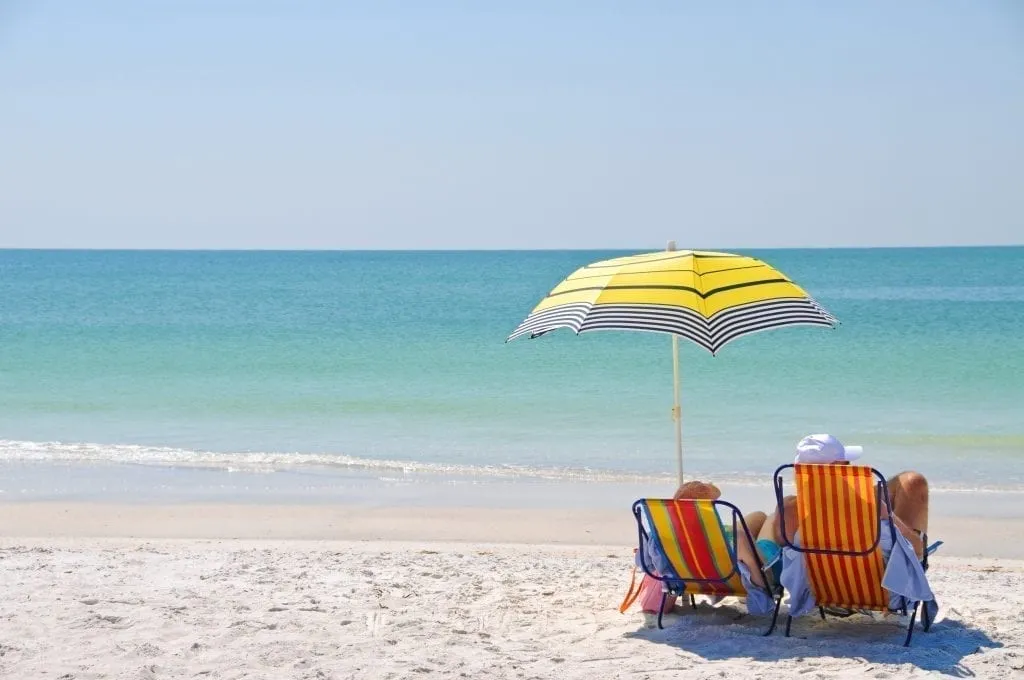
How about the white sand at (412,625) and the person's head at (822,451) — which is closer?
the white sand at (412,625)

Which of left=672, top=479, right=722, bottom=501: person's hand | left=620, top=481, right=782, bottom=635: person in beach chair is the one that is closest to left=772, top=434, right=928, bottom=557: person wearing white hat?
left=620, top=481, right=782, bottom=635: person in beach chair

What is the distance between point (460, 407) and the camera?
590 inches

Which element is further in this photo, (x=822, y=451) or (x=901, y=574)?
(x=822, y=451)

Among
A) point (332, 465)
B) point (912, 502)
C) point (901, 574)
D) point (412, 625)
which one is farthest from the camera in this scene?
point (332, 465)

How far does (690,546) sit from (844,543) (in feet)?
2.00

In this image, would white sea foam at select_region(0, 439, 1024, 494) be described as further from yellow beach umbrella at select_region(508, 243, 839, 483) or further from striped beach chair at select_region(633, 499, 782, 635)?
striped beach chair at select_region(633, 499, 782, 635)

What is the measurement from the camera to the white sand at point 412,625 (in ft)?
15.0

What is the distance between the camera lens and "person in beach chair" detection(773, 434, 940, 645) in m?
4.70

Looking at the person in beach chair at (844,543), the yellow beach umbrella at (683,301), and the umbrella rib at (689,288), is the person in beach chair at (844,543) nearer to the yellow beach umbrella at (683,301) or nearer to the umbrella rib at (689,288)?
the yellow beach umbrella at (683,301)

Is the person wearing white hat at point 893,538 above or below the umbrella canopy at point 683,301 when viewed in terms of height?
below

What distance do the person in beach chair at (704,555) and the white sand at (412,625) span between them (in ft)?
0.58

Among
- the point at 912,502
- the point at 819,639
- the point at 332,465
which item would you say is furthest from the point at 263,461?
the point at 912,502

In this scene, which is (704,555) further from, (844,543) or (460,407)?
(460,407)

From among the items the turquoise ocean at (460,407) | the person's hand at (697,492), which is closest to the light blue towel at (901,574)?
the person's hand at (697,492)
